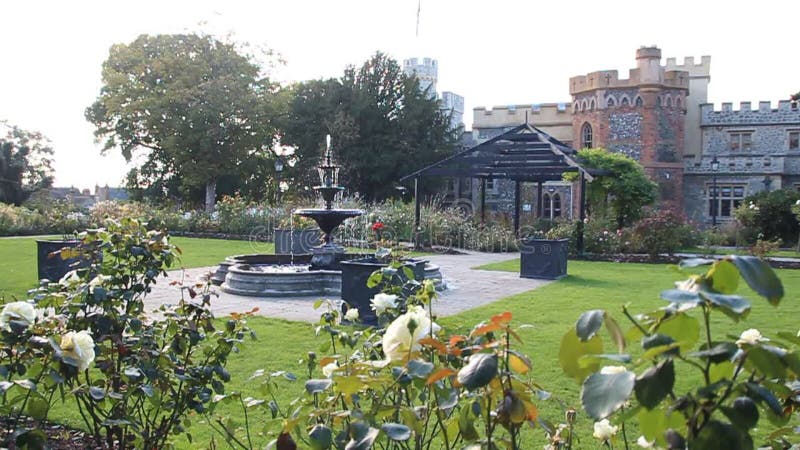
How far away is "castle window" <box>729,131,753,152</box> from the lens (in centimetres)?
3366

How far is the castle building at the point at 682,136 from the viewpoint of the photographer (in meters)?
31.2

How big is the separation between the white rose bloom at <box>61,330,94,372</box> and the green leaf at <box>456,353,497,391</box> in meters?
1.11

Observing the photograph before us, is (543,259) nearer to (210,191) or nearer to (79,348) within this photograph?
(79,348)

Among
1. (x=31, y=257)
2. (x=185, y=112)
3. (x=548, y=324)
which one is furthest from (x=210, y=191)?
(x=548, y=324)

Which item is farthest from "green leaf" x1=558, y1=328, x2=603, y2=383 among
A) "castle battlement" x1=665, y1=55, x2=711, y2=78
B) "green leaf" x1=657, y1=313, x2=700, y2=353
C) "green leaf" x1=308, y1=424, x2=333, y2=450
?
"castle battlement" x1=665, y1=55, x2=711, y2=78

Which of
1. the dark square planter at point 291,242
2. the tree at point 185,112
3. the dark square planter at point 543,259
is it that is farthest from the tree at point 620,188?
the tree at point 185,112

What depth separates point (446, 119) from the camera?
118 ft

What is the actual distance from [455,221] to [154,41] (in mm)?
22699

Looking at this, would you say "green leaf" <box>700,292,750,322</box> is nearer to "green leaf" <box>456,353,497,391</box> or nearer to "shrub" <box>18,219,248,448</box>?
"green leaf" <box>456,353,497,391</box>

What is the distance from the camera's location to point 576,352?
1204 mm

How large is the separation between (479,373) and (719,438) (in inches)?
16.3

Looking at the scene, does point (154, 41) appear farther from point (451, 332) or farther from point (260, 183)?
point (451, 332)

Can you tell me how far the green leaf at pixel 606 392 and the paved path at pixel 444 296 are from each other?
6.08 meters

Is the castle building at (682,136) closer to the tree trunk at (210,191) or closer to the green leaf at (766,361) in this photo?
the tree trunk at (210,191)
